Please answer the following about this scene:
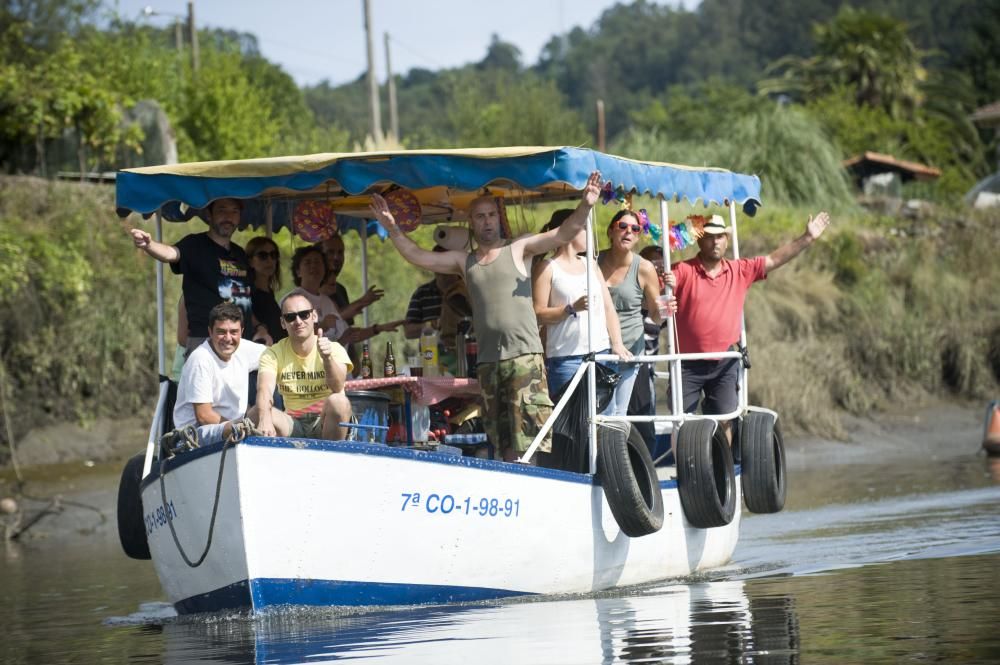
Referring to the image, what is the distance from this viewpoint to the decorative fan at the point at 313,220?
12.3m

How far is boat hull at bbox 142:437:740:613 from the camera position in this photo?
9078 millimetres

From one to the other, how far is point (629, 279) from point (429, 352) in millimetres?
1602

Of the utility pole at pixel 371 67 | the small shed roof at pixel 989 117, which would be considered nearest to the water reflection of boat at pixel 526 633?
the utility pole at pixel 371 67

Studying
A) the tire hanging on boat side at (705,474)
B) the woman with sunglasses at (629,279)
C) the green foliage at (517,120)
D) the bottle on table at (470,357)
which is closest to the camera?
the tire hanging on boat side at (705,474)

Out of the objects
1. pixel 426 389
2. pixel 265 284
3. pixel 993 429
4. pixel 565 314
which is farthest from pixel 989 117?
pixel 565 314

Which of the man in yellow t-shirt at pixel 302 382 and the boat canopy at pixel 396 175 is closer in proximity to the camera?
the man in yellow t-shirt at pixel 302 382

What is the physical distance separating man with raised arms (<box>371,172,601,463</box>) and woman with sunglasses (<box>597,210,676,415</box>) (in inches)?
47.0

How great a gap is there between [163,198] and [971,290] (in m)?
18.8

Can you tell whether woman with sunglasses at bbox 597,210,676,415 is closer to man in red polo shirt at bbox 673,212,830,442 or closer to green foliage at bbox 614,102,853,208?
man in red polo shirt at bbox 673,212,830,442

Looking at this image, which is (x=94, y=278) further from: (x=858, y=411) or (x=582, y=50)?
(x=582, y=50)

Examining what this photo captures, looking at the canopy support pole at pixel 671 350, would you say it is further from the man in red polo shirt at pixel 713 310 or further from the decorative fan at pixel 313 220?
the decorative fan at pixel 313 220

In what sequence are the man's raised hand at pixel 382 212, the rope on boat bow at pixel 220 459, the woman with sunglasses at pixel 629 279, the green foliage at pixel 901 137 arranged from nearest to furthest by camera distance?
the rope on boat bow at pixel 220 459, the man's raised hand at pixel 382 212, the woman with sunglasses at pixel 629 279, the green foliage at pixel 901 137

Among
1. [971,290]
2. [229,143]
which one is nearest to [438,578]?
[971,290]

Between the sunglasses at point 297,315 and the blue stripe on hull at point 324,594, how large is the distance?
5.33 ft
